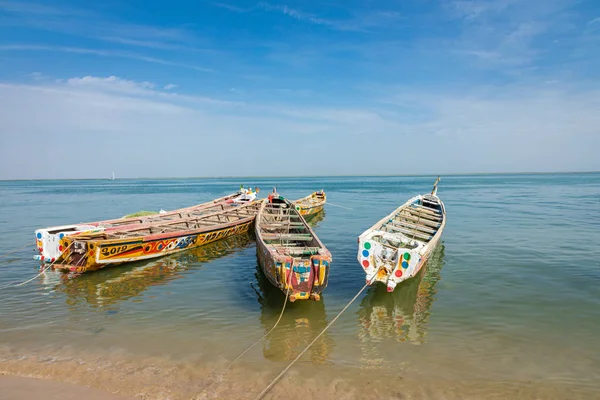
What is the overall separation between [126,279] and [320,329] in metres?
8.69

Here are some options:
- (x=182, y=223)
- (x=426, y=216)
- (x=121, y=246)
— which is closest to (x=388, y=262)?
(x=426, y=216)

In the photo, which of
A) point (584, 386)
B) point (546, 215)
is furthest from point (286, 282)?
point (546, 215)

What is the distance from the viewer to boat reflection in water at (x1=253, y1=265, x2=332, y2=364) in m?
7.54

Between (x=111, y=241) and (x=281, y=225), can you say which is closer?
(x=111, y=241)

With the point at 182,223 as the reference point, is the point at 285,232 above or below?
above

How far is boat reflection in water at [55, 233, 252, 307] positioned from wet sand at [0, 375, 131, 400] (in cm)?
443

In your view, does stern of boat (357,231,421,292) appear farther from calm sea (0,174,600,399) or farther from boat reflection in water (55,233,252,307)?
boat reflection in water (55,233,252,307)

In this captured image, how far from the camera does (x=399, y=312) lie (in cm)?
1003

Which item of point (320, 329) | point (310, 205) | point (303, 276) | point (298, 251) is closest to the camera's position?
point (320, 329)

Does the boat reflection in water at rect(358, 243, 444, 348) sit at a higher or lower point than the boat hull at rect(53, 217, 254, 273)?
lower

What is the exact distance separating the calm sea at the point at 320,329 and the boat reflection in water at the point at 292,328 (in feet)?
0.16

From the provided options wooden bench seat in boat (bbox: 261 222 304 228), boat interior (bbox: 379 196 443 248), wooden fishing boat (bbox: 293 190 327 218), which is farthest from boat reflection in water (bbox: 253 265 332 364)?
wooden fishing boat (bbox: 293 190 327 218)

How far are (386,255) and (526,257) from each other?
911cm

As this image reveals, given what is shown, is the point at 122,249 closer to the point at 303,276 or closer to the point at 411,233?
the point at 303,276
